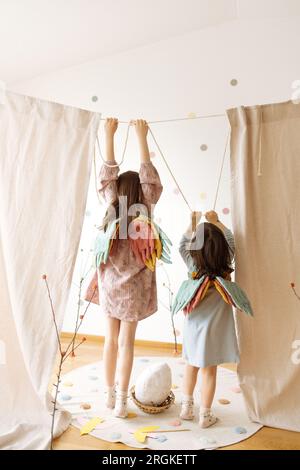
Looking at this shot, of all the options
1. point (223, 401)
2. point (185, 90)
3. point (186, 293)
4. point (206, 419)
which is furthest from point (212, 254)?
point (185, 90)

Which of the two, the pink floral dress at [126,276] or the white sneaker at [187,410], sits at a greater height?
the pink floral dress at [126,276]

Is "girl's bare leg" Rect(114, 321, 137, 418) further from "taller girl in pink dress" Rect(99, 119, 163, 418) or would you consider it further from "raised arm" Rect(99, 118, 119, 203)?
"raised arm" Rect(99, 118, 119, 203)

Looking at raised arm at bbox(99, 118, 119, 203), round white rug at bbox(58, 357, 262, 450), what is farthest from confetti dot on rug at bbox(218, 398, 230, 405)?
raised arm at bbox(99, 118, 119, 203)

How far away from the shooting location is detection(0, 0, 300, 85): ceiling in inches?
92.4

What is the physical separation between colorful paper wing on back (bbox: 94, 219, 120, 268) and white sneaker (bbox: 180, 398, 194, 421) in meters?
0.78

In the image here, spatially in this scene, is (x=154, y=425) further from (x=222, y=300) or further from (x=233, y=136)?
(x=233, y=136)

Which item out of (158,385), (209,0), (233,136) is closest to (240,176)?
(233,136)

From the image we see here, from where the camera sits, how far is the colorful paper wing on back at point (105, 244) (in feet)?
5.87

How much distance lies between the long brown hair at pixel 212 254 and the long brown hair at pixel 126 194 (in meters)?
0.36

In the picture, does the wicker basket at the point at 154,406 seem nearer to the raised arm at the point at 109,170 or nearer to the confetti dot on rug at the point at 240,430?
the confetti dot on rug at the point at 240,430

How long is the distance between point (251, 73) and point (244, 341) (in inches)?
73.6

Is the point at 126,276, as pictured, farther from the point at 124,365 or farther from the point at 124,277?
the point at 124,365

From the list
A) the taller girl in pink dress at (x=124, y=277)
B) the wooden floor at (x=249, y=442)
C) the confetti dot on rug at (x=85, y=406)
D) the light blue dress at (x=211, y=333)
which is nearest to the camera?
the wooden floor at (x=249, y=442)

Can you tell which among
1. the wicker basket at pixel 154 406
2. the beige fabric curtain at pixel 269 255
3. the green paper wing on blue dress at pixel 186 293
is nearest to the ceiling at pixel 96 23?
the beige fabric curtain at pixel 269 255
